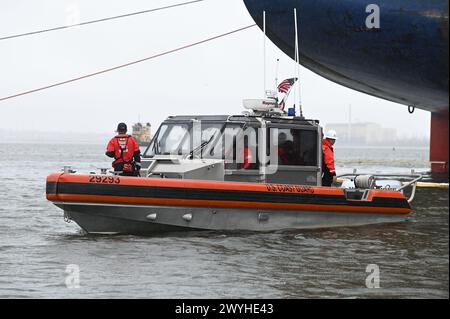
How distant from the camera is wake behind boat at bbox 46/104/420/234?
12516mm

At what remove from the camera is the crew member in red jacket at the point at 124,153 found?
1348 centimetres

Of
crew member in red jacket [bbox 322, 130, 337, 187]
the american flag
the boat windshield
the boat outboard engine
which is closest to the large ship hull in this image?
the boat outboard engine

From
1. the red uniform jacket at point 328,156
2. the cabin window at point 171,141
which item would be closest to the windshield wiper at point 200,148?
the cabin window at point 171,141

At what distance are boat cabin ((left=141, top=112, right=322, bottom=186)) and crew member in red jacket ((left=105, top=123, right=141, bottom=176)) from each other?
33cm

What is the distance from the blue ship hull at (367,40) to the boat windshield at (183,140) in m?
6.04

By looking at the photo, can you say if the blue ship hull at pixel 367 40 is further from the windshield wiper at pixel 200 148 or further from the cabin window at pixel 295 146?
the windshield wiper at pixel 200 148

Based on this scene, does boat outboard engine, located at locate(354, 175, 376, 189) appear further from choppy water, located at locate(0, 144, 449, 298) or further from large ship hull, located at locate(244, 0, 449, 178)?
large ship hull, located at locate(244, 0, 449, 178)

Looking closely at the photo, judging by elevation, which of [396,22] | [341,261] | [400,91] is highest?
[396,22]

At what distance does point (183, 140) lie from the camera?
14.3m

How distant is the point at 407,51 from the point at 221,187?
8776 mm
